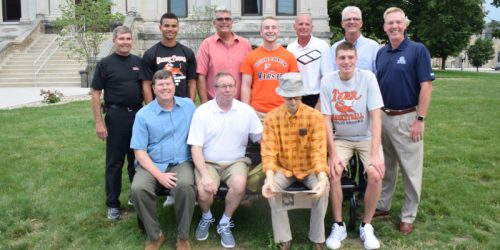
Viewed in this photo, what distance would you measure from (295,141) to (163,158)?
1.41 m

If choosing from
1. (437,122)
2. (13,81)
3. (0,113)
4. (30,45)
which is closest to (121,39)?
(437,122)

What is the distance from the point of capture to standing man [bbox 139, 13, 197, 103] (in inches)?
220

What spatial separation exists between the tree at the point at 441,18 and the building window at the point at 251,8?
13.8 meters

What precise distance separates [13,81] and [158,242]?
2075 centimetres

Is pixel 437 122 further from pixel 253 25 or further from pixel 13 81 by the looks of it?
pixel 13 81

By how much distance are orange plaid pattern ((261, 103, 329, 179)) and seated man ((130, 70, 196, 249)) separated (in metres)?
0.85

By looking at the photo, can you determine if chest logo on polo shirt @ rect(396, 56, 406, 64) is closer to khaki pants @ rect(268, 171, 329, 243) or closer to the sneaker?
khaki pants @ rect(268, 171, 329, 243)

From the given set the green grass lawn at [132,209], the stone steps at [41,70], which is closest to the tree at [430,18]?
the stone steps at [41,70]

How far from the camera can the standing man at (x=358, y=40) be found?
5.54m

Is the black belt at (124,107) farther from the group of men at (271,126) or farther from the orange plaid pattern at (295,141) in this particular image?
the orange plaid pattern at (295,141)

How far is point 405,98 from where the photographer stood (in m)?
5.07

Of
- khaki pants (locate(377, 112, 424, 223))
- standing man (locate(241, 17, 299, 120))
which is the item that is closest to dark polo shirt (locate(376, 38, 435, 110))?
khaki pants (locate(377, 112, 424, 223))

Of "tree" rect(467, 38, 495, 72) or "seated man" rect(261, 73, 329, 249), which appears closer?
"seated man" rect(261, 73, 329, 249)

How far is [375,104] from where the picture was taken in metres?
4.94
